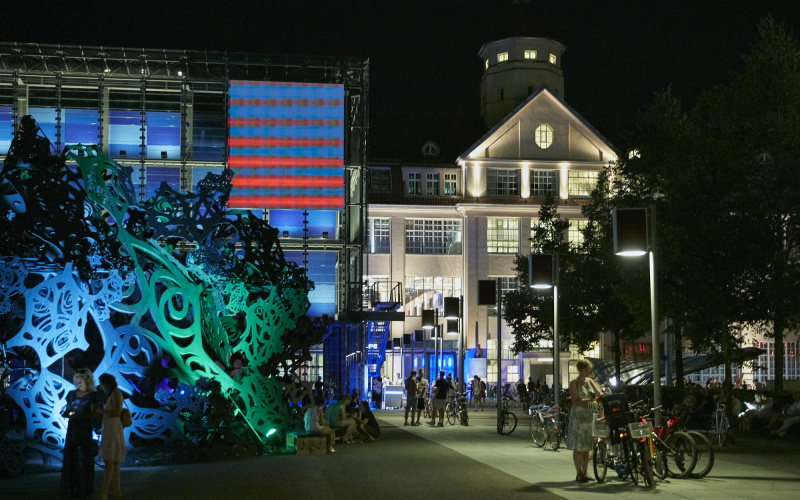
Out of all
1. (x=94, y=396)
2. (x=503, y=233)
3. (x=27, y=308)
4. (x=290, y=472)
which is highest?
(x=503, y=233)

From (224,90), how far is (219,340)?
107 feet

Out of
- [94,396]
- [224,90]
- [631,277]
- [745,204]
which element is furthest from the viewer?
[224,90]

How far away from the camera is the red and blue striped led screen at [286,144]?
50.6 metres

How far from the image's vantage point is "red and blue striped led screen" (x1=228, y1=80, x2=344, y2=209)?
5059 centimetres

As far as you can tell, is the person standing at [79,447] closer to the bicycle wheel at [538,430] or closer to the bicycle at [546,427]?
the bicycle at [546,427]

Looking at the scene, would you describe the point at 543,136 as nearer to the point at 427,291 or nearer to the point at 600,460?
the point at 427,291

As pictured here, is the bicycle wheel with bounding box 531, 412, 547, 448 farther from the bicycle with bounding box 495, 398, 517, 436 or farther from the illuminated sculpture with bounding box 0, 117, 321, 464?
the illuminated sculpture with bounding box 0, 117, 321, 464

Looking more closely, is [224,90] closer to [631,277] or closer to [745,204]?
[631,277]

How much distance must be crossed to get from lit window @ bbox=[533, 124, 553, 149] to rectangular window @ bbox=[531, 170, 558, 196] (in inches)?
61.5

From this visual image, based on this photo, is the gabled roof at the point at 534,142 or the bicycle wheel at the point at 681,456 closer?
the bicycle wheel at the point at 681,456

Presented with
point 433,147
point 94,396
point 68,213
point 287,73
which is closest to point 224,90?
point 287,73

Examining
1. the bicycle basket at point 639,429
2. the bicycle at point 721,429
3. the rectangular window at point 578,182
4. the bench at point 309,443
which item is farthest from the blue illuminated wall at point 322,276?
the bicycle basket at point 639,429

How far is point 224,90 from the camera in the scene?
173 feet

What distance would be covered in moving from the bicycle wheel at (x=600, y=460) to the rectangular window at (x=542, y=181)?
51099 millimetres
